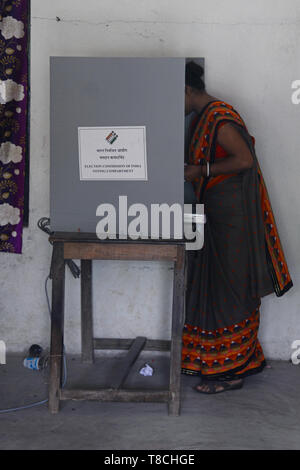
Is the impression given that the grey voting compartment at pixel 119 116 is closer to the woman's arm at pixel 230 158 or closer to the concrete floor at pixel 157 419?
the woman's arm at pixel 230 158

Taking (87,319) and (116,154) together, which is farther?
(87,319)

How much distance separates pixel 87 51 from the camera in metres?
2.86

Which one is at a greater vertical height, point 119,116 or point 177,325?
point 119,116

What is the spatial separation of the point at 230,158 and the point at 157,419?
120 cm

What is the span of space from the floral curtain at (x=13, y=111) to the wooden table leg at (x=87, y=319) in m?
0.47

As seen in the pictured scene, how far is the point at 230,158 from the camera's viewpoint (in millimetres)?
2438

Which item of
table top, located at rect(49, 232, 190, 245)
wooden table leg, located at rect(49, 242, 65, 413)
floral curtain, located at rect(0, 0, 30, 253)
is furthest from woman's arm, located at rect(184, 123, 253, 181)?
floral curtain, located at rect(0, 0, 30, 253)

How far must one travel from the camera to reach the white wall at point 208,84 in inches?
111

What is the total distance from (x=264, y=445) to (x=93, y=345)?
1160 mm

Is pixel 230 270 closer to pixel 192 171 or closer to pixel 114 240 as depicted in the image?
pixel 192 171

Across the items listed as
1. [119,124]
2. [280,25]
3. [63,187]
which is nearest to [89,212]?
[63,187]

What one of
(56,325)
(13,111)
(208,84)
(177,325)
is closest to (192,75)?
(208,84)

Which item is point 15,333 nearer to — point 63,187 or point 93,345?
point 93,345

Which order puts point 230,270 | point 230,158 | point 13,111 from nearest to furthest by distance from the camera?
point 230,158, point 230,270, point 13,111
